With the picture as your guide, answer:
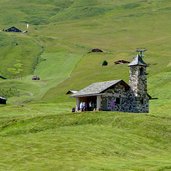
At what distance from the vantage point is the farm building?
96.9 m

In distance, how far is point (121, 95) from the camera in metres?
98.6

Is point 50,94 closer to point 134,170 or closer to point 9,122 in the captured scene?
point 9,122

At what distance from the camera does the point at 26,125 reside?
7944 cm

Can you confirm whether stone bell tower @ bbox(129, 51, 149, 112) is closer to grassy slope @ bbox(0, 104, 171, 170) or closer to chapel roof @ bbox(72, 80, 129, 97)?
chapel roof @ bbox(72, 80, 129, 97)

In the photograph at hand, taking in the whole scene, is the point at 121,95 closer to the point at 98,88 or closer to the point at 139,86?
the point at 139,86

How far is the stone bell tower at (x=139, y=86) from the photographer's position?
9881cm

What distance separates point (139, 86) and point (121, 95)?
3768 millimetres

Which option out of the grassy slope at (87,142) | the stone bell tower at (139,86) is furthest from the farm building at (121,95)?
the grassy slope at (87,142)

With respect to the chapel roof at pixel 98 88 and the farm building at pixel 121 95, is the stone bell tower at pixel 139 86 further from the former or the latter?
the chapel roof at pixel 98 88

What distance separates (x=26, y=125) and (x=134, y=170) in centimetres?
3201

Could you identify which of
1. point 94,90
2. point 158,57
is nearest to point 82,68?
point 158,57

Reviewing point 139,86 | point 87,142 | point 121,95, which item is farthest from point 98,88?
point 87,142

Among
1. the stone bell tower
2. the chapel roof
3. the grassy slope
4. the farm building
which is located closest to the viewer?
the grassy slope

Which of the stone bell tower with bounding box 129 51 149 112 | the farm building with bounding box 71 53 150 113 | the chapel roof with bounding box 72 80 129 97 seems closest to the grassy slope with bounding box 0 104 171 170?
the farm building with bounding box 71 53 150 113
